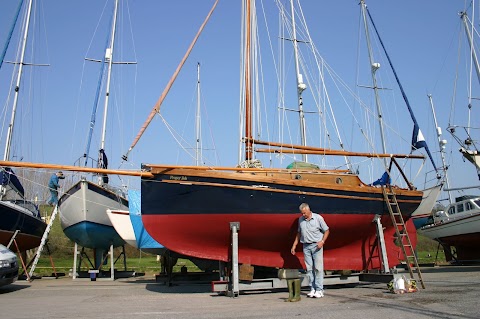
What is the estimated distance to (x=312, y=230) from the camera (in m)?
8.06

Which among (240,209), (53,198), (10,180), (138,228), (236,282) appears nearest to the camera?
(236,282)

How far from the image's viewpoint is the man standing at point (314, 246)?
7832mm

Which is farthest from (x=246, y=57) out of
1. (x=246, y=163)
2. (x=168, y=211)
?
(x=168, y=211)

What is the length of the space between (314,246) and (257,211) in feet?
5.58

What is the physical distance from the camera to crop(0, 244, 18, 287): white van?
912cm

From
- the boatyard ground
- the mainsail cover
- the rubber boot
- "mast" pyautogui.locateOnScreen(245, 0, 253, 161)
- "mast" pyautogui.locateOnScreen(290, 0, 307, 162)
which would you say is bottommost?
the boatyard ground

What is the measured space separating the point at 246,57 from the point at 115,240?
9.47 metres

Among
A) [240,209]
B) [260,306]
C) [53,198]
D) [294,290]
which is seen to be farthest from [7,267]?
[53,198]

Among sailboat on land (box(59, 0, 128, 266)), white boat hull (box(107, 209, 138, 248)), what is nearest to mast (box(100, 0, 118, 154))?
sailboat on land (box(59, 0, 128, 266))

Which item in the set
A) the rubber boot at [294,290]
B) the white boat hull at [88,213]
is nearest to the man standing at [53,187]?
the white boat hull at [88,213]

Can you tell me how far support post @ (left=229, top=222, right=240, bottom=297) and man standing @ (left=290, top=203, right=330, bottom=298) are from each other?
4.57 feet

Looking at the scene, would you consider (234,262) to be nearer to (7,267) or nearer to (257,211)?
(257,211)

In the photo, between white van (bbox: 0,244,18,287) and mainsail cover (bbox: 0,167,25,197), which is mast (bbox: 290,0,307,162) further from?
white van (bbox: 0,244,18,287)

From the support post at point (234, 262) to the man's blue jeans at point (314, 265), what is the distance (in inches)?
56.1
